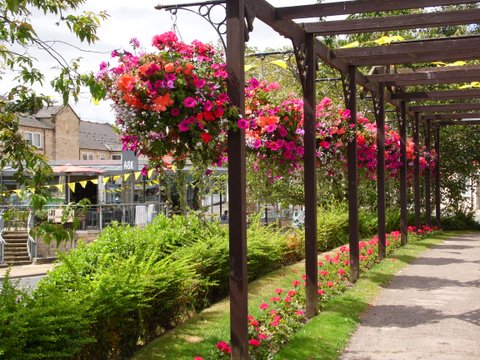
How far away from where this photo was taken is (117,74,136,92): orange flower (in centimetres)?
465

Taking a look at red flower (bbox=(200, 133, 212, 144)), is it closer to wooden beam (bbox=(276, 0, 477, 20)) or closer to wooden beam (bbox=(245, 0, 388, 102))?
wooden beam (bbox=(245, 0, 388, 102))

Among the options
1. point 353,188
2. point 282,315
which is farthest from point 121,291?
point 353,188

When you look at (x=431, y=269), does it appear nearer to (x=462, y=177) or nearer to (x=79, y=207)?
(x=79, y=207)

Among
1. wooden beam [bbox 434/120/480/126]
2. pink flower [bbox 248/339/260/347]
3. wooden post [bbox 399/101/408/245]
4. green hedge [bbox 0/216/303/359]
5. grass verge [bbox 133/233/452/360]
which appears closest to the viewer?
green hedge [bbox 0/216/303/359]

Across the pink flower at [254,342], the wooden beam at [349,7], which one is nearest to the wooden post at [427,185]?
the wooden beam at [349,7]

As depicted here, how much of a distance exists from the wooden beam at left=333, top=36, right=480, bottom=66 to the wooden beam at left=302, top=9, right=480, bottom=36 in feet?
4.86

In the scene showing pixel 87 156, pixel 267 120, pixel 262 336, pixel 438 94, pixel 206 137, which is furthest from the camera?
pixel 87 156

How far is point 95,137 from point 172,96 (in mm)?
54184

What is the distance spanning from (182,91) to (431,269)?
8000 mm

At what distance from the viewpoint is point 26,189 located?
11.8ft

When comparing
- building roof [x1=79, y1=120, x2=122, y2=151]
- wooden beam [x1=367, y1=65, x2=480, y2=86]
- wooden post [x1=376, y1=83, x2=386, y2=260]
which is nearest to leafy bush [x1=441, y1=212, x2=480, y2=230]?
wooden post [x1=376, y1=83, x2=386, y2=260]

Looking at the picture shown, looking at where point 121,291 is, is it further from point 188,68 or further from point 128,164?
point 128,164

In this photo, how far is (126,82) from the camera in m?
4.66

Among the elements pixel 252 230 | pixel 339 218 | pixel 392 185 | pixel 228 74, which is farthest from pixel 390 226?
pixel 228 74
